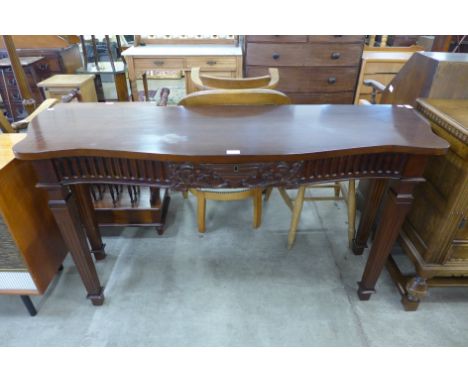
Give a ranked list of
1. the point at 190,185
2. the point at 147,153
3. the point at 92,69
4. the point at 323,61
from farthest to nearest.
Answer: the point at 92,69
the point at 323,61
the point at 190,185
the point at 147,153

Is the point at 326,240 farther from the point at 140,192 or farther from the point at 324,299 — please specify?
the point at 140,192

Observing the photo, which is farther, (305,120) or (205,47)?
(205,47)

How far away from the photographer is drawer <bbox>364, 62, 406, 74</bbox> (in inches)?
118

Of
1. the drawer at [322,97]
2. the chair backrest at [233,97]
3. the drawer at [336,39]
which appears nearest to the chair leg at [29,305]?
the chair backrest at [233,97]

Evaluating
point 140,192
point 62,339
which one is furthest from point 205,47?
point 62,339

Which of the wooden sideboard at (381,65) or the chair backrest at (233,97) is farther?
the wooden sideboard at (381,65)

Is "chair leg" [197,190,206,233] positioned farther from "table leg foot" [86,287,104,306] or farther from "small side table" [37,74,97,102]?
"small side table" [37,74,97,102]

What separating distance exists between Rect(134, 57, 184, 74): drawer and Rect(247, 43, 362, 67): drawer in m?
0.65

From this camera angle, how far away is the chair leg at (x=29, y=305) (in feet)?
4.58

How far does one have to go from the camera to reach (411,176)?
111 centimetres

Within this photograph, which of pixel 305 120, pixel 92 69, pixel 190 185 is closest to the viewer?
pixel 190 185

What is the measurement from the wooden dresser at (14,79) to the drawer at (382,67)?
11.0 ft

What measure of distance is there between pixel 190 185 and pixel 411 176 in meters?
0.77

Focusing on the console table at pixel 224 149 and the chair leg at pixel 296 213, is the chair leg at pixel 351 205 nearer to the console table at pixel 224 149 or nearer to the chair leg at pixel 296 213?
the chair leg at pixel 296 213
